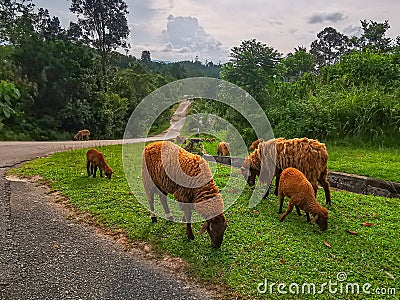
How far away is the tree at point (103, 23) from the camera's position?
34.0m

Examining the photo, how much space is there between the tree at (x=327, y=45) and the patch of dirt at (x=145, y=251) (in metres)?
41.3

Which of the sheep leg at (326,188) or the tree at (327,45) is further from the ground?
the tree at (327,45)

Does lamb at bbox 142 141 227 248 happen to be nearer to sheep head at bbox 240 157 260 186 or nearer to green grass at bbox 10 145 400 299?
green grass at bbox 10 145 400 299

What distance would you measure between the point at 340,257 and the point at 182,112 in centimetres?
503

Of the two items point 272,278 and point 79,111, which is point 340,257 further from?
point 79,111

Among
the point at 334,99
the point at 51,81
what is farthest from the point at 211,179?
the point at 51,81

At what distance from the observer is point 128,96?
3822cm

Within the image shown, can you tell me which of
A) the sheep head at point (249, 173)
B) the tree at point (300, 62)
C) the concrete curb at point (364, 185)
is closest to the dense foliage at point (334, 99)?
the concrete curb at point (364, 185)

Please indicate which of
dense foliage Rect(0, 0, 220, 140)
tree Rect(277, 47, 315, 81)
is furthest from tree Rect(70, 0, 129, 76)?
tree Rect(277, 47, 315, 81)

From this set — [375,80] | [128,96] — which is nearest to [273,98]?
[375,80]

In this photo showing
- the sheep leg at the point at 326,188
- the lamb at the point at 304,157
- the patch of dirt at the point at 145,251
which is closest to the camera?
the patch of dirt at the point at 145,251

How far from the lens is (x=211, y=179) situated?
202 inches

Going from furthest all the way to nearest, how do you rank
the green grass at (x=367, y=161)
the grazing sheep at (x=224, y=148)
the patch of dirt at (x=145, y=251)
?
the grazing sheep at (x=224, y=148)
the green grass at (x=367, y=161)
the patch of dirt at (x=145, y=251)

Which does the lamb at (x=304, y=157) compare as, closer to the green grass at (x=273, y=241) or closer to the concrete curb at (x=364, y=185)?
the green grass at (x=273, y=241)
